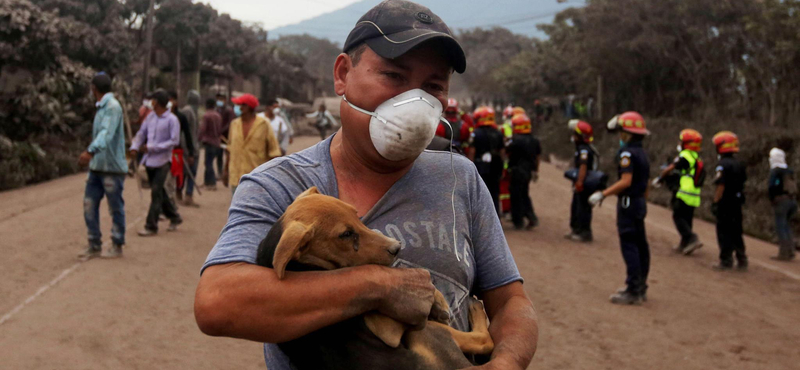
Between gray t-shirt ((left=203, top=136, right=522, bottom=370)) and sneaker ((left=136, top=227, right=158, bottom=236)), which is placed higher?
gray t-shirt ((left=203, top=136, right=522, bottom=370))

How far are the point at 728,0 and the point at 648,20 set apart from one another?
120 inches

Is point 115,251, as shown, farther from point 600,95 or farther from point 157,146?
point 600,95

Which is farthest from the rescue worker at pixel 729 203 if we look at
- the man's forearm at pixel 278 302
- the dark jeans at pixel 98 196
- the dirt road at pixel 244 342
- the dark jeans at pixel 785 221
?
the man's forearm at pixel 278 302

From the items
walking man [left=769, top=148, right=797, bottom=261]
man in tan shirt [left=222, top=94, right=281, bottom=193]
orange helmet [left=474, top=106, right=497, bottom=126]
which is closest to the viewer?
man in tan shirt [left=222, top=94, right=281, bottom=193]

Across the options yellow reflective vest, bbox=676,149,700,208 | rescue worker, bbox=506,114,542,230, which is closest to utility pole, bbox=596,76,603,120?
rescue worker, bbox=506,114,542,230

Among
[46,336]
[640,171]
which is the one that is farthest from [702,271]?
[46,336]

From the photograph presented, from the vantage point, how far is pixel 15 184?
15109 mm

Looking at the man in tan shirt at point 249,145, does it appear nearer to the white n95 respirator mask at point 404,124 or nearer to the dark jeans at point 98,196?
the dark jeans at point 98,196

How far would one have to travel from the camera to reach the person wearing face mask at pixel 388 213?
1.68 metres

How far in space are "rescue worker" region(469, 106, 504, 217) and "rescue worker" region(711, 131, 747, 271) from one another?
10.7ft

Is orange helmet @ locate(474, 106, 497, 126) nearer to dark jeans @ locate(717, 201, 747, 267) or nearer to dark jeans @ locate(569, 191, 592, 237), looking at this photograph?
dark jeans @ locate(569, 191, 592, 237)

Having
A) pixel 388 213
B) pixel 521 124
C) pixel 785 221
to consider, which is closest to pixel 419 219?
pixel 388 213

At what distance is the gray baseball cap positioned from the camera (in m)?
1.91

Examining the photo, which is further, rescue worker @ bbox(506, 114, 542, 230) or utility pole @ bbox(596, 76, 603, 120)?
utility pole @ bbox(596, 76, 603, 120)
